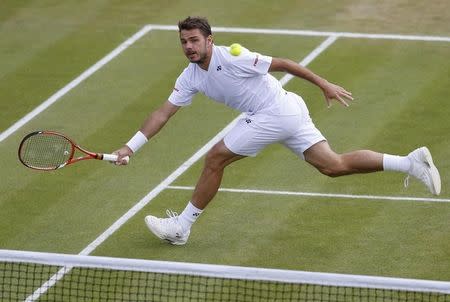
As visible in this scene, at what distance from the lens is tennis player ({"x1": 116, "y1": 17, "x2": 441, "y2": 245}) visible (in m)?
13.3

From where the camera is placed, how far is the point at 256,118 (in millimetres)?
13492

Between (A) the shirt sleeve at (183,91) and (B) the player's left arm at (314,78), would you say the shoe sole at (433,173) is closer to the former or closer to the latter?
(B) the player's left arm at (314,78)

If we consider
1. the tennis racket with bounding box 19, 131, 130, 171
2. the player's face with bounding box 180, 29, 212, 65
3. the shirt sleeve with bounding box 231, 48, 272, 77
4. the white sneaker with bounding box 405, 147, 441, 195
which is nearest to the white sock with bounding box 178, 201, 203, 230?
the tennis racket with bounding box 19, 131, 130, 171

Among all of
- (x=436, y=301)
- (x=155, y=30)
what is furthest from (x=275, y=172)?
(x=155, y=30)

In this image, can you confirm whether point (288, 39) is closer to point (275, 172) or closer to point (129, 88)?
point (129, 88)

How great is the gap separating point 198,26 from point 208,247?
2243 millimetres

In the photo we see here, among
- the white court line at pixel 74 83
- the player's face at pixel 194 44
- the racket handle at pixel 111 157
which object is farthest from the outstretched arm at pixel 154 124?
the white court line at pixel 74 83

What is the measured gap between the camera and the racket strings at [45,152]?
532 inches

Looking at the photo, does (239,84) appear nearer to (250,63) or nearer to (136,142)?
(250,63)

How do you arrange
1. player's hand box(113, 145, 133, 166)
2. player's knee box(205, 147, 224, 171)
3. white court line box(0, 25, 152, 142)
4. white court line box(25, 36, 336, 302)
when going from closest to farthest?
1. white court line box(25, 36, 336, 302)
2. player's hand box(113, 145, 133, 166)
3. player's knee box(205, 147, 224, 171)
4. white court line box(0, 25, 152, 142)

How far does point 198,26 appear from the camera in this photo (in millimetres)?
13102

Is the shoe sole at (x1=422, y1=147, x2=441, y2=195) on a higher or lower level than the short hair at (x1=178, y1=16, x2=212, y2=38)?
lower

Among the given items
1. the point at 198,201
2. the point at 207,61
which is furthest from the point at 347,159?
the point at 207,61

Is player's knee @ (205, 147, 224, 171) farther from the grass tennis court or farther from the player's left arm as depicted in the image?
the player's left arm
